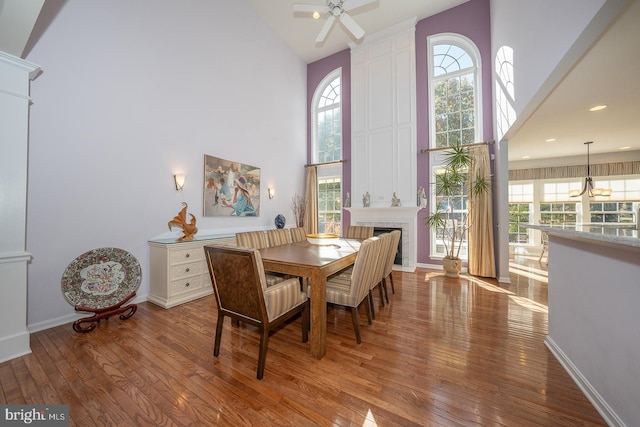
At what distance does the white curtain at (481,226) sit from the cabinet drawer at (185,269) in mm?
4690

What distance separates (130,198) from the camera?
3.01 metres

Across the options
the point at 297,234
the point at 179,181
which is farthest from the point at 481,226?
the point at 179,181

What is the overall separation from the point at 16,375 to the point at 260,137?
14.6 feet

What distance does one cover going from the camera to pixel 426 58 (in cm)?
504

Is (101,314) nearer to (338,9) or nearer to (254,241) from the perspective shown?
(254,241)

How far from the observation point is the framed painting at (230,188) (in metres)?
3.96

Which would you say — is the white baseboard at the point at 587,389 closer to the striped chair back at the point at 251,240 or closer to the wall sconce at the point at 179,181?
the striped chair back at the point at 251,240

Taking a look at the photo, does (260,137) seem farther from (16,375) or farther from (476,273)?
(476,273)

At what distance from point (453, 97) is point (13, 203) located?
259 inches

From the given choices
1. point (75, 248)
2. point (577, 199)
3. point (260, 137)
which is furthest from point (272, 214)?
point (577, 199)

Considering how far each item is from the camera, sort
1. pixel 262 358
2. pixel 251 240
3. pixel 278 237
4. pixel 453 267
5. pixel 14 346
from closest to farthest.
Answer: pixel 262 358
pixel 14 346
pixel 251 240
pixel 278 237
pixel 453 267

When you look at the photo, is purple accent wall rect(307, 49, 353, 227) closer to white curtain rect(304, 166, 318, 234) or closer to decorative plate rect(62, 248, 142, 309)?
white curtain rect(304, 166, 318, 234)

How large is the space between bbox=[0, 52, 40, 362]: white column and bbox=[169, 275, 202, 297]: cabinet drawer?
117 cm

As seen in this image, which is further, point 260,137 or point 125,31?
point 260,137
